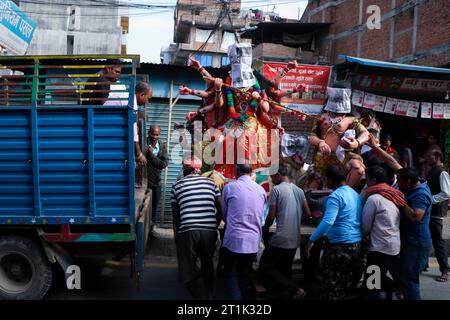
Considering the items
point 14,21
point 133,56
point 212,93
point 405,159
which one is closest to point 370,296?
point 212,93

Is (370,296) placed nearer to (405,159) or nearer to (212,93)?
(212,93)

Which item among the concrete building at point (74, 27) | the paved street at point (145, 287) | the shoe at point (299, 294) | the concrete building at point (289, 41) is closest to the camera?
the shoe at point (299, 294)

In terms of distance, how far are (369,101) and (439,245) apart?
2.92m

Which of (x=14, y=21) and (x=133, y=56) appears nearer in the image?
(x=133, y=56)

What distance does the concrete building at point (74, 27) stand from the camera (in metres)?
26.7

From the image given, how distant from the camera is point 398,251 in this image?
4.45 m

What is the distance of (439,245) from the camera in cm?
584

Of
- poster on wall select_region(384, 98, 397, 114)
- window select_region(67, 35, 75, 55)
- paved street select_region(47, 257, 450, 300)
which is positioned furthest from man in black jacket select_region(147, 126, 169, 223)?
window select_region(67, 35, 75, 55)

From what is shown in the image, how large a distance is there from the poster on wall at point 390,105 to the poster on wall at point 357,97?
560mm

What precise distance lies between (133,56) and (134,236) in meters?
1.79

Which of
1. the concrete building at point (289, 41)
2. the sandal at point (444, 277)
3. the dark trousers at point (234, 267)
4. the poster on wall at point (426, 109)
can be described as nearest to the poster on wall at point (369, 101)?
the poster on wall at point (426, 109)

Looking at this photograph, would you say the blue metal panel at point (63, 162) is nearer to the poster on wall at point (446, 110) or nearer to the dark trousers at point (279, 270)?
the dark trousers at point (279, 270)

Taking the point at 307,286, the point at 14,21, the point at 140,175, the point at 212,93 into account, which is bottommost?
the point at 307,286

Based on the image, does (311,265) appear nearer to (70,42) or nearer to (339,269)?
(339,269)
